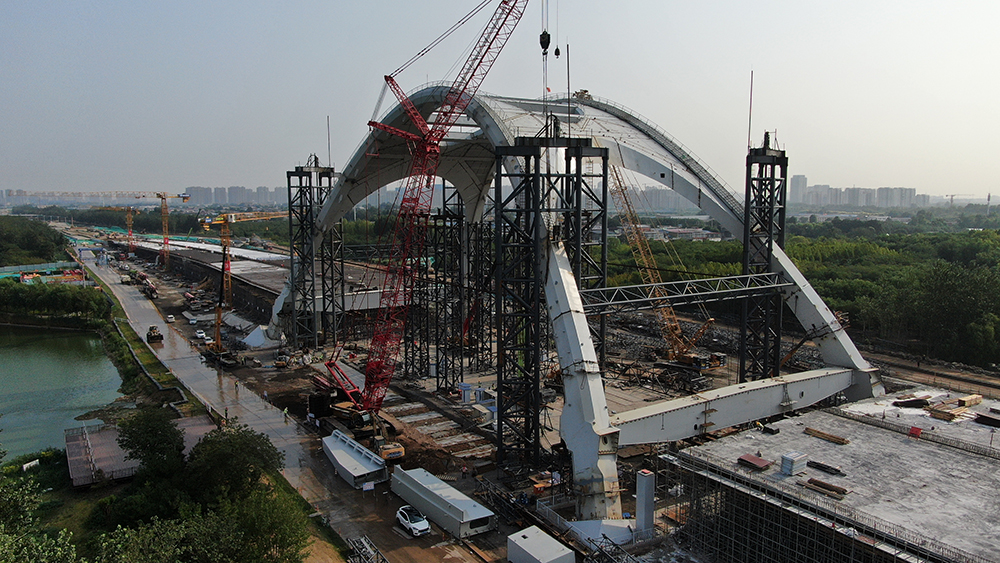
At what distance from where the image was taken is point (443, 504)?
18953 millimetres

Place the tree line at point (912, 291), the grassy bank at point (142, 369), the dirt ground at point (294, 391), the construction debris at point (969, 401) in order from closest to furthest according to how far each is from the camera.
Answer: the construction debris at point (969, 401) → the dirt ground at point (294, 391) → the grassy bank at point (142, 369) → the tree line at point (912, 291)

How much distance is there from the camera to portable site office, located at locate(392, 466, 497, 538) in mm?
18234

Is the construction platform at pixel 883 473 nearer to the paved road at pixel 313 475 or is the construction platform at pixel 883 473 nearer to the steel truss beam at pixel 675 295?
the steel truss beam at pixel 675 295

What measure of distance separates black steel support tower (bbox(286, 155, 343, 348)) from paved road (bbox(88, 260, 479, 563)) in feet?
20.7

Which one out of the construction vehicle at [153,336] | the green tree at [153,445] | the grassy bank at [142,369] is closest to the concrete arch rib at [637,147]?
the green tree at [153,445]

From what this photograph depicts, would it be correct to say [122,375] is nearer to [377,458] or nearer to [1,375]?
[1,375]

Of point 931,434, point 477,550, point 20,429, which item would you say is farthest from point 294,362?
point 931,434

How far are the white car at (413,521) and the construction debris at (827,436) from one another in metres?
10.8

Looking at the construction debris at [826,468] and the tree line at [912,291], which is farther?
the tree line at [912,291]

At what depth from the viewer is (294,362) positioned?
38.8 meters

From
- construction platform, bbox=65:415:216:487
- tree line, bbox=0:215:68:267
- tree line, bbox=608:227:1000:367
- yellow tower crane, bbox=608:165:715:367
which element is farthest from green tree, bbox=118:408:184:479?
tree line, bbox=0:215:68:267

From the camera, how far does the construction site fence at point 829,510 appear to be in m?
11.8

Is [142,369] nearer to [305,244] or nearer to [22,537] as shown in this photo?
[305,244]

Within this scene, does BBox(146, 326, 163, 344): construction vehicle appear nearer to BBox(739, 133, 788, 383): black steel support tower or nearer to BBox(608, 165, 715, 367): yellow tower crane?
BBox(608, 165, 715, 367): yellow tower crane
